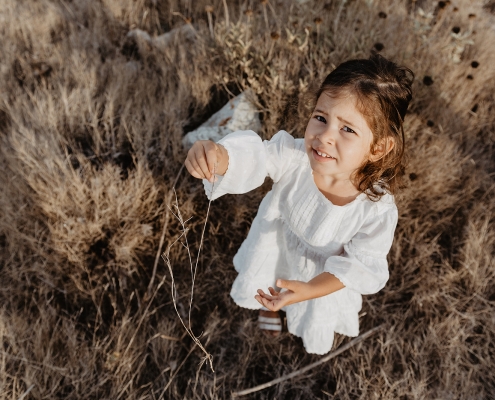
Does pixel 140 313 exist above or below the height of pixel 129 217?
below

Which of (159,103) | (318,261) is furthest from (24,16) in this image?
(318,261)

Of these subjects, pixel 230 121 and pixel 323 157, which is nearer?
pixel 323 157

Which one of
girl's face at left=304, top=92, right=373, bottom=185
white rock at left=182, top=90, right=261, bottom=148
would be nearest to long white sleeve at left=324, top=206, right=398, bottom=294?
girl's face at left=304, top=92, right=373, bottom=185

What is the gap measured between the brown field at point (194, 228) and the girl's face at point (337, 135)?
0.66 meters

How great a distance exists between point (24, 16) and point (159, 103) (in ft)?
4.45

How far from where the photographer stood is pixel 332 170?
1.08 meters

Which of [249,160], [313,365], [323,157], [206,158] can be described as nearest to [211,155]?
[206,158]

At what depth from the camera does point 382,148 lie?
3.69 feet

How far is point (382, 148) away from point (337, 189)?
179 mm

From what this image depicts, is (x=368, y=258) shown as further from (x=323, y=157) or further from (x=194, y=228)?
(x=194, y=228)

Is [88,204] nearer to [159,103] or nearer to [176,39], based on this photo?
[159,103]

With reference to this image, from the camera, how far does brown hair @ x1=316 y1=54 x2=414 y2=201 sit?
1027mm

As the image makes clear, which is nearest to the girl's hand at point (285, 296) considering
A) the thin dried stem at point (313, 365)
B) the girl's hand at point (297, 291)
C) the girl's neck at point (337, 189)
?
the girl's hand at point (297, 291)

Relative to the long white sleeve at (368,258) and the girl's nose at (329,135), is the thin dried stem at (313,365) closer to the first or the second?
the long white sleeve at (368,258)
